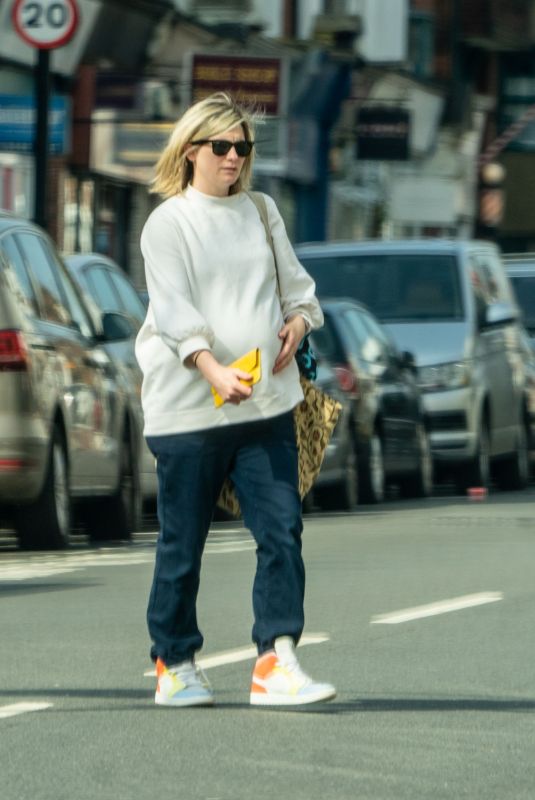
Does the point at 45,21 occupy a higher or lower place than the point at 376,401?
higher

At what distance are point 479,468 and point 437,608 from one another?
415 inches

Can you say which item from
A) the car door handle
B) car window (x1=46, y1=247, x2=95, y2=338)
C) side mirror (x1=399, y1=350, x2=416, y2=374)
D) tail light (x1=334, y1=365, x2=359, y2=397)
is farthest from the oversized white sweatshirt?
side mirror (x1=399, y1=350, x2=416, y2=374)

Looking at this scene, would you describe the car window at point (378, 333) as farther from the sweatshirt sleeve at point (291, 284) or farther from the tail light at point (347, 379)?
the sweatshirt sleeve at point (291, 284)

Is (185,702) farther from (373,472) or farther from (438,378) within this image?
(438,378)

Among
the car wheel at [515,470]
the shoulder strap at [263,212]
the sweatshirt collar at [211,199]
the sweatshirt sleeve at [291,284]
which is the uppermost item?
the sweatshirt collar at [211,199]

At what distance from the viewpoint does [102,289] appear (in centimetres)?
1661

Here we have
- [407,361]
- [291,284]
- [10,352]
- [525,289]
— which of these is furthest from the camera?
[525,289]

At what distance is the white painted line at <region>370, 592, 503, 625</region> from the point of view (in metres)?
10.2

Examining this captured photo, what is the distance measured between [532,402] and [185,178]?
16117 mm

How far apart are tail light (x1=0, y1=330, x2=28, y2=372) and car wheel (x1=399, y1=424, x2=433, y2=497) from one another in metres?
7.53

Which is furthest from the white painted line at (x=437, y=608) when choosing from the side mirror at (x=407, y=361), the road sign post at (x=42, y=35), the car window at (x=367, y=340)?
the road sign post at (x=42, y=35)

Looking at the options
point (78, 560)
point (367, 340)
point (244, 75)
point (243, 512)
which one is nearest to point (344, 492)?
point (367, 340)

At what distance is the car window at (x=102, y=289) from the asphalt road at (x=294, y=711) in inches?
124

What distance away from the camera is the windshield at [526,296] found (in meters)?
27.3
